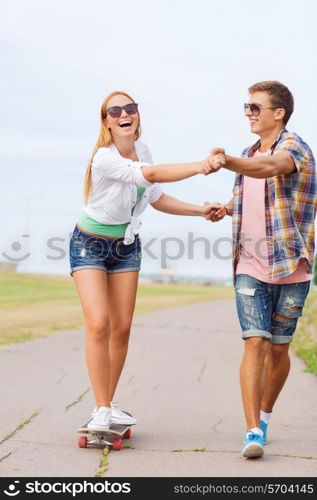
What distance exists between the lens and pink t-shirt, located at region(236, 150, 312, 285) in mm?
5559

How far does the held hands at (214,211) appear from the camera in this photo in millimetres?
6184

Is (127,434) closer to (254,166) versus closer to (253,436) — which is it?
(253,436)

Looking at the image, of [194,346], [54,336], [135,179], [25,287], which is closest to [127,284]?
[135,179]

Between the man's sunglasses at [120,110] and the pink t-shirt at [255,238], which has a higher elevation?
the man's sunglasses at [120,110]

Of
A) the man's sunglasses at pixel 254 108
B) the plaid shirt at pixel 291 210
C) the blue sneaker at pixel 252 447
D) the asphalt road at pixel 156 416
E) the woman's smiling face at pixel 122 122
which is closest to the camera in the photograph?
the asphalt road at pixel 156 416

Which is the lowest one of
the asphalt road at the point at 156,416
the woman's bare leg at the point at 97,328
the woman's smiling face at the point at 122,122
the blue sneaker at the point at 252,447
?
the asphalt road at the point at 156,416

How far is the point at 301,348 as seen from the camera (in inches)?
495

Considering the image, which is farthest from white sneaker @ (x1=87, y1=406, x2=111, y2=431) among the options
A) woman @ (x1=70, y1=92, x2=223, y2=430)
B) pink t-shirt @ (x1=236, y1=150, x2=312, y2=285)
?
pink t-shirt @ (x1=236, y1=150, x2=312, y2=285)

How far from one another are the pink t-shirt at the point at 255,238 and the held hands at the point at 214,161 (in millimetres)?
561

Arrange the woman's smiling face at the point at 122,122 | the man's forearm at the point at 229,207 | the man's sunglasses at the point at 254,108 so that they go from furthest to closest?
the man's forearm at the point at 229,207 < the woman's smiling face at the point at 122,122 < the man's sunglasses at the point at 254,108

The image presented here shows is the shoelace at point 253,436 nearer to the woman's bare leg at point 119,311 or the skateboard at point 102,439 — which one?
the skateboard at point 102,439

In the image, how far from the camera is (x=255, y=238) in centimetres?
557

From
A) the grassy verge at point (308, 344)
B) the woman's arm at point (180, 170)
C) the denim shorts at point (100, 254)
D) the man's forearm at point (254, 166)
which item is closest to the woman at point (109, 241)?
the denim shorts at point (100, 254)

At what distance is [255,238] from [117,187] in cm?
94
